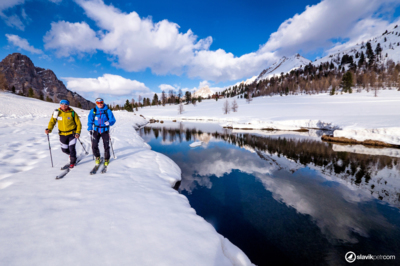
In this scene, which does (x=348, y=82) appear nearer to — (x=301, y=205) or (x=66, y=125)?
(x=301, y=205)

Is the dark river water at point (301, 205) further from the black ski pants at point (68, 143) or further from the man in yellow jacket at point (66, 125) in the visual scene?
the man in yellow jacket at point (66, 125)

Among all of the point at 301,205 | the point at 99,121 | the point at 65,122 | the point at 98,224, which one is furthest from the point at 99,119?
the point at 301,205

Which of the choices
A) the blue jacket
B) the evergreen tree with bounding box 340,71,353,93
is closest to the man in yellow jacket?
the blue jacket

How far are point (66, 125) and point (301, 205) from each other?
10690 mm

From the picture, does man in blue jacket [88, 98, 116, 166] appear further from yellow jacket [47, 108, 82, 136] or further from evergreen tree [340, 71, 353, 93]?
evergreen tree [340, 71, 353, 93]

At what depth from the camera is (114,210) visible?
3.86m

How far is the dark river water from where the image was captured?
4.64 metres

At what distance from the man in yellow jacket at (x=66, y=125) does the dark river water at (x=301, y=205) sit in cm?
540

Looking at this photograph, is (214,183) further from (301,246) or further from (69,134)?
(69,134)

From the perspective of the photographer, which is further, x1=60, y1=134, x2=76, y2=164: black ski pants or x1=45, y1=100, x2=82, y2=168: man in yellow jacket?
x1=60, y1=134, x2=76, y2=164: black ski pants

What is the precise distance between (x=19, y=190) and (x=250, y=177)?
9954 mm

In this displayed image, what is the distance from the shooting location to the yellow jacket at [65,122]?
19.8ft

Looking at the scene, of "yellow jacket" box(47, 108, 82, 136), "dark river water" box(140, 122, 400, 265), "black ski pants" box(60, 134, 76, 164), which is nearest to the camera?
"dark river water" box(140, 122, 400, 265)

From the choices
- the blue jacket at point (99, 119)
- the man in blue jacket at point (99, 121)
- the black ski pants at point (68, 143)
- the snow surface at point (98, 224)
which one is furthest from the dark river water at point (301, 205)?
the black ski pants at point (68, 143)
